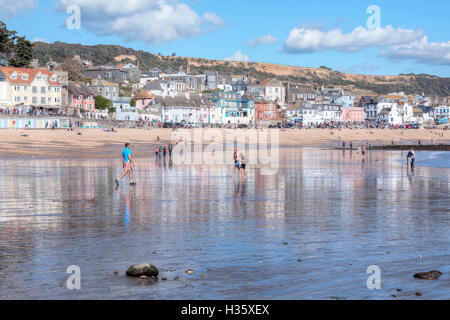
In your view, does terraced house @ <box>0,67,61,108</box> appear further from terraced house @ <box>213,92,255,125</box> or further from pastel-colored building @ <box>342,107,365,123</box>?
pastel-colored building @ <box>342,107,365,123</box>

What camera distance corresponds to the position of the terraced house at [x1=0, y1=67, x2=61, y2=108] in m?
90.7

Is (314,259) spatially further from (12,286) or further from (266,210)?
(266,210)

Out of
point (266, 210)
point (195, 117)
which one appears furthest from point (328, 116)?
point (266, 210)

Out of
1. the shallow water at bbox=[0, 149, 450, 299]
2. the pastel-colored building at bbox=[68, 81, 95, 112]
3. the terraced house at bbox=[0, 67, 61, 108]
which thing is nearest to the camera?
the shallow water at bbox=[0, 149, 450, 299]

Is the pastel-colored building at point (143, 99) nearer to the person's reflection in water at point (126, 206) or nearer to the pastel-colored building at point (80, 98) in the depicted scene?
the pastel-colored building at point (80, 98)

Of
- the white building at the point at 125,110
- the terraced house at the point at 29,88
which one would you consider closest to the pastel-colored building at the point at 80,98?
the white building at the point at 125,110

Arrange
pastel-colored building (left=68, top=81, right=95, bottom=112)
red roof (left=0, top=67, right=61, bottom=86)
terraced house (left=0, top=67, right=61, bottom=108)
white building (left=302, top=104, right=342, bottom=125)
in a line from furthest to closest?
1. white building (left=302, top=104, right=342, bottom=125)
2. pastel-colored building (left=68, top=81, right=95, bottom=112)
3. red roof (left=0, top=67, right=61, bottom=86)
4. terraced house (left=0, top=67, right=61, bottom=108)

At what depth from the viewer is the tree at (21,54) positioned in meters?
104

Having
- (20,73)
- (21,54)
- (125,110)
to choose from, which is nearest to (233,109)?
(125,110)

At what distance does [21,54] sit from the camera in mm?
106312

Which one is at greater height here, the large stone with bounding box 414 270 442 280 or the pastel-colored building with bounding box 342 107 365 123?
the pastel-colored building with bounding box 342 107 365 123

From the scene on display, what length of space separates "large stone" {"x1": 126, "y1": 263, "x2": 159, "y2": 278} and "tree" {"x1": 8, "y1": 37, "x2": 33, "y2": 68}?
10420 cm

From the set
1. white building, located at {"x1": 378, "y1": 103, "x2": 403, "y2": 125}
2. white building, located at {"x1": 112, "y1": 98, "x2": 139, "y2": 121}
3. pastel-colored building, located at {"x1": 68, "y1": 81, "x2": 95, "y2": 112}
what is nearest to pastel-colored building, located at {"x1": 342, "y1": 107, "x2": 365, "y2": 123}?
white building, located at {"x1": 378, "y1": 103, "x2": 403, "y2": 125}
